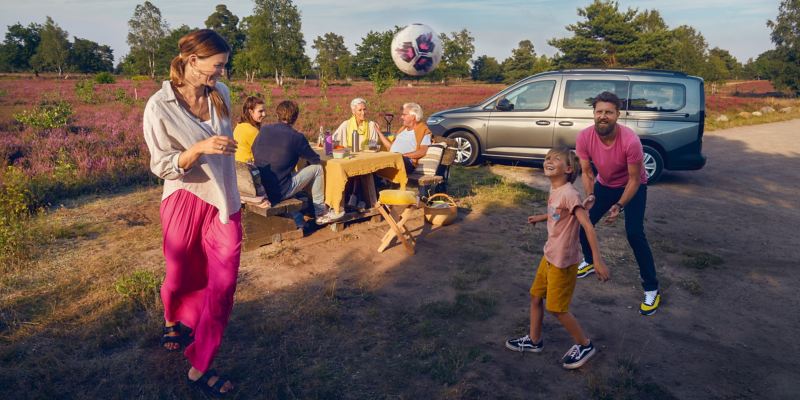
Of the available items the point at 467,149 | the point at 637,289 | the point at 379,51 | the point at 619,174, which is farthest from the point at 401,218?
the point at 379,51

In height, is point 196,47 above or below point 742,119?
above

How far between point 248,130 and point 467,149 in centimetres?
552

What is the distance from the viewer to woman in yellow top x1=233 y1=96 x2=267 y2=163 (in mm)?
6082

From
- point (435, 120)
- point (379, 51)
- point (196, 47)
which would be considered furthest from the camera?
point (379, 51)

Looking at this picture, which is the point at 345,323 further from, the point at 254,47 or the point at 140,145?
the point at 254,47

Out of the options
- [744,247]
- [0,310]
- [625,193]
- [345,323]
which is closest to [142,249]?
[0,310]

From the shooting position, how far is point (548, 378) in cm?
335

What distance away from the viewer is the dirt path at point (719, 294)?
3.44 m

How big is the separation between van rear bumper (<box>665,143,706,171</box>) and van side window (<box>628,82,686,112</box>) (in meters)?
0.70

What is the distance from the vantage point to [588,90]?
964 centimetres

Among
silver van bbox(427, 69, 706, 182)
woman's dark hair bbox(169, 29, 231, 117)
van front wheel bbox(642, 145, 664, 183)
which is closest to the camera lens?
woman's dark hair bbox(169, 29, 231, 117)

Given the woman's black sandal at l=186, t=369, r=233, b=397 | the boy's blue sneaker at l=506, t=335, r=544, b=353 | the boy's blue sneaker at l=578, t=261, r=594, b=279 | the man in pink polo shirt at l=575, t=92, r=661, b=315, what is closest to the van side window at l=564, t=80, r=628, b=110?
the boy's blue sneaker at l=578, t=261, r=594, b=279

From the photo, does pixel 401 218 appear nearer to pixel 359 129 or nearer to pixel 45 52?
pixel 359 129

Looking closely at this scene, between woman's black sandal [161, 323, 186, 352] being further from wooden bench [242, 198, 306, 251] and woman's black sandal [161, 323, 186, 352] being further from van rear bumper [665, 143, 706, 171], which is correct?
van rear bumper [665, 143, 706, 171]
